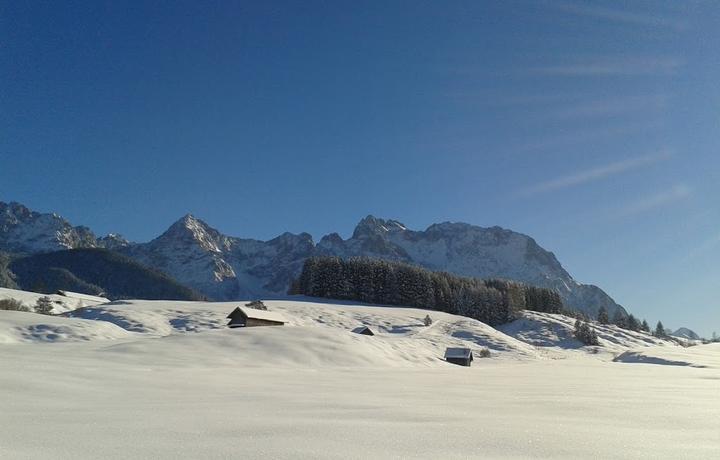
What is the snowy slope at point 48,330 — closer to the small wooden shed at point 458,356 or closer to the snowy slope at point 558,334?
the small wooden shed at point 458,356

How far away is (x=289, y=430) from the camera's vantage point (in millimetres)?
4352

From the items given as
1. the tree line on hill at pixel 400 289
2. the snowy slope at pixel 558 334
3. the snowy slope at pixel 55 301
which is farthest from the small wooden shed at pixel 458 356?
the snowy slope at pixel 55 301

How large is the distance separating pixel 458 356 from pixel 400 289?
212ft

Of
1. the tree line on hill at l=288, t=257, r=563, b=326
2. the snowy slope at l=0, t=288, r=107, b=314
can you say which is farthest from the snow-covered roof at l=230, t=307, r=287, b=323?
the tree line on hill at l=288, t=257, r=563, b=326

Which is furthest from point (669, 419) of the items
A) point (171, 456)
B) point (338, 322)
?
point (338, 322)

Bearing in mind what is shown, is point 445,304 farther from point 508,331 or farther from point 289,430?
point 289,430

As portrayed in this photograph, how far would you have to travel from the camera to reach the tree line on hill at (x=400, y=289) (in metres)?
106

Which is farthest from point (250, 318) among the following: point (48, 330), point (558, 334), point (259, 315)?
point (558, 334)

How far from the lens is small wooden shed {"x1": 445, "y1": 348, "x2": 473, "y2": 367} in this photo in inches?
1727

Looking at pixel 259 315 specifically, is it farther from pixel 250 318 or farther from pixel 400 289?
pixel 400 289

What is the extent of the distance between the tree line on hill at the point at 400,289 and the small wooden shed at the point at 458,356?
6156cm

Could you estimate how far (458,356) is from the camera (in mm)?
44812

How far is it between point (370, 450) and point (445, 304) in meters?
108

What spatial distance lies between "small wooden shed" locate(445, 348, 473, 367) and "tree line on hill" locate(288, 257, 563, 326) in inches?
2423
